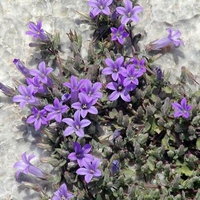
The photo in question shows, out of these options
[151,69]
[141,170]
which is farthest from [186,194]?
[151,69]

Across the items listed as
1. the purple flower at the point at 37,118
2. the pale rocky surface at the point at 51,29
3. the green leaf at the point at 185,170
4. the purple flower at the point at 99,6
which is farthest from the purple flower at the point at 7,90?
the green leaf at the point at 185,170

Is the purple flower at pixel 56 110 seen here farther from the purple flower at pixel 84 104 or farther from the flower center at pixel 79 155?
the flower center at pixel 79 155

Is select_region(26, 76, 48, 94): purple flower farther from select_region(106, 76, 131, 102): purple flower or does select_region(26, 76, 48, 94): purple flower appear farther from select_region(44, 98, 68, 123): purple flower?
select_region(106, 76, 131, 102): purple flower

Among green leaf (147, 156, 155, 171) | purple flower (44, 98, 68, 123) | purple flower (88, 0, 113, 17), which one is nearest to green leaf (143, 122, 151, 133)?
green leaf (147, 156, 155, 171)

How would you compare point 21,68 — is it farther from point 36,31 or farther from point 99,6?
point 99,6

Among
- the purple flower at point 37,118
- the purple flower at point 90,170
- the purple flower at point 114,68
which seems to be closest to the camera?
the purple flower at point 90,170

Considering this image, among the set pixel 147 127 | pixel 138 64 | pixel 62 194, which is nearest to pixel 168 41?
pixel 138 64

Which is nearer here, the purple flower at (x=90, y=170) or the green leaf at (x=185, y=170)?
the purple flower at (x=90, y=170)
